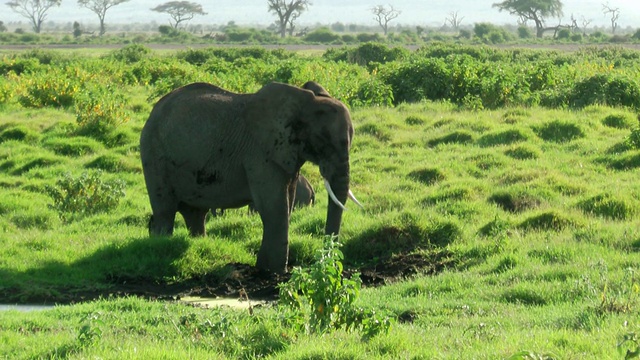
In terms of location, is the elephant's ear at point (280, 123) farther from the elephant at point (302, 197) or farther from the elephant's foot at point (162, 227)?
the elephant at point (302, 197)

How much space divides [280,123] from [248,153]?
536 mm

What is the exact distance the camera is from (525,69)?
990 inches

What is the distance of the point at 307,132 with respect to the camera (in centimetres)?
1152

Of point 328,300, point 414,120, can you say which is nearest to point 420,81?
point 414,120

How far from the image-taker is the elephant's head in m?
11.3

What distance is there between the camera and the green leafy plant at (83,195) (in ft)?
46.6

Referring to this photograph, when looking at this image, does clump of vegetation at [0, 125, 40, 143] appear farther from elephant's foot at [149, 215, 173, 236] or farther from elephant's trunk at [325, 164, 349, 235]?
elephant's trunk at [325, 164, 349, 235]

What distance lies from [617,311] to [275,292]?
407cm

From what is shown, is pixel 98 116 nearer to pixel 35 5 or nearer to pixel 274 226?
pixel 274 226

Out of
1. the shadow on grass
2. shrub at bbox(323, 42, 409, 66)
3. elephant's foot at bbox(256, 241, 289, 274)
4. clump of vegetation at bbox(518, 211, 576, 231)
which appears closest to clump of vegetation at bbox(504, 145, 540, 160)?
clump of vegetation at bbox(518, 211, 576, 231)

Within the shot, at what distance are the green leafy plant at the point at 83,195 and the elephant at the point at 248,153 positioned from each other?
2.03 m

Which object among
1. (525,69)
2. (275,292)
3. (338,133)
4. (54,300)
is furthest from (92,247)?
(525,69)

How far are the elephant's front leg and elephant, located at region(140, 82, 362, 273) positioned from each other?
0.04ft

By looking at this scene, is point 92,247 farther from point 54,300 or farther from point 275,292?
point 275,292
